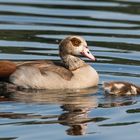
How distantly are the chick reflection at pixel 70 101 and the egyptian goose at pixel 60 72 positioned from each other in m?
0.18

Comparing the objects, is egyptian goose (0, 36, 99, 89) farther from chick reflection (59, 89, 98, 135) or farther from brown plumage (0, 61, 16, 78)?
chick reflection (59, 89, 98, 135)

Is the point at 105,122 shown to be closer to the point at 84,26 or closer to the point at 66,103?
the point at 66,103

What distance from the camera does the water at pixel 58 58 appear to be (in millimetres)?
13859

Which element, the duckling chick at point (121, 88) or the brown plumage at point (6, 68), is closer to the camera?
the duckling chick at point (121, 88)

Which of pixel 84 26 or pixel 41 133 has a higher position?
pixel 84 26

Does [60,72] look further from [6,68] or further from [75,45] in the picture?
[6,68]

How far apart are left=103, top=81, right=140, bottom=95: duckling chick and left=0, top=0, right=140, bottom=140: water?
0.15m

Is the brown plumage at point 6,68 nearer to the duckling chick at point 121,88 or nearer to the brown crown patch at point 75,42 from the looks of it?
the brown crown patch at point 75,42

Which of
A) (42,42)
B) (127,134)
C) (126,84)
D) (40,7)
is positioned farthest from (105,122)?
(40,7)

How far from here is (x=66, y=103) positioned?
15.5 metres

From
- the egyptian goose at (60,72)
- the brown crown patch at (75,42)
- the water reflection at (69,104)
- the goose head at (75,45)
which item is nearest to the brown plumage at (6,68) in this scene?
the egyptian goose at (60,72)

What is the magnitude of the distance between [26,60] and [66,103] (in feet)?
11.2

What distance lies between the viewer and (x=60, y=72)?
16984mm

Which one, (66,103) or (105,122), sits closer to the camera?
(105,122)
